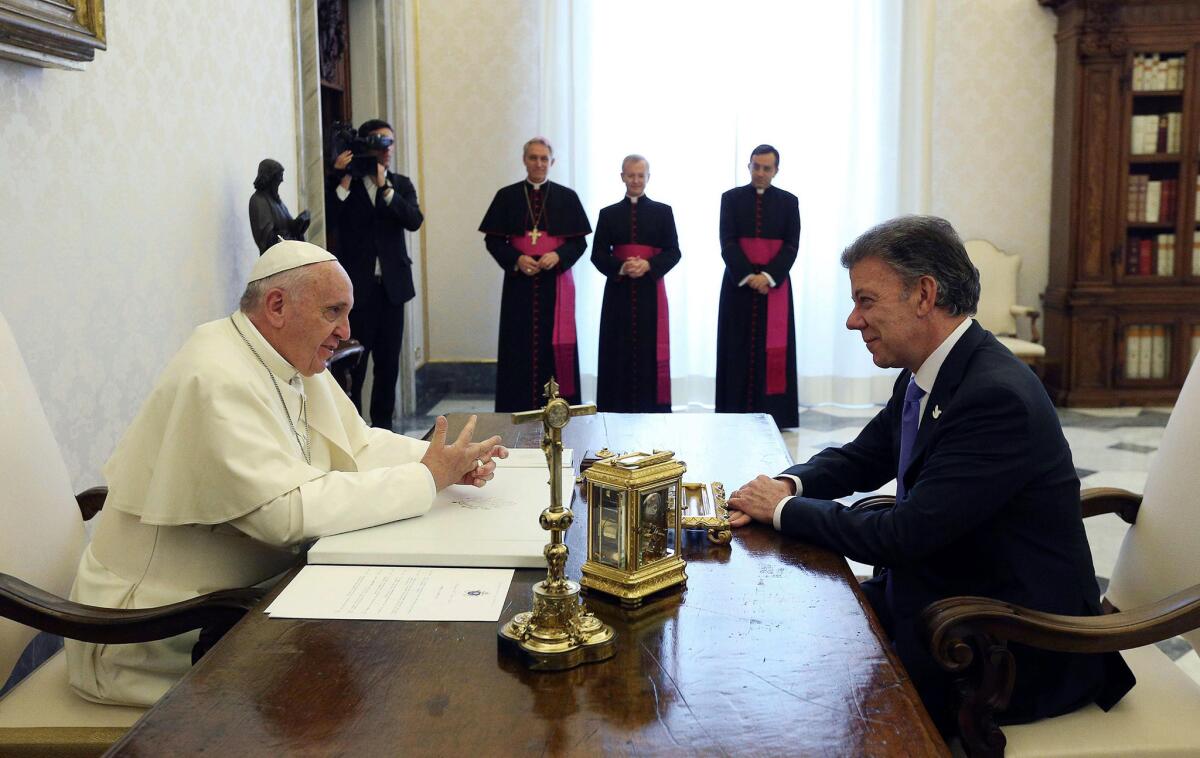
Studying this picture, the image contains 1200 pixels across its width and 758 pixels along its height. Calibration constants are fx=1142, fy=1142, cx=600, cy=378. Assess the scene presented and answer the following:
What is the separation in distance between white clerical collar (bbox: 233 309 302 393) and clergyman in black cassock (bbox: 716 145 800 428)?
467 centimetres

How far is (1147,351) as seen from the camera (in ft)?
25.3

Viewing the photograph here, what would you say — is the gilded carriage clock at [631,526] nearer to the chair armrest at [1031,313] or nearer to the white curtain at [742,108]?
the white curtain at [742,108]

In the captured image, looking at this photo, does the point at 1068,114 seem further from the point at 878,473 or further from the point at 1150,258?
the point at 878,473

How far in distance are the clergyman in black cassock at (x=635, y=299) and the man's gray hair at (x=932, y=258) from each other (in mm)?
4460

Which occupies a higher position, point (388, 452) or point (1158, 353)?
point (388, 452)

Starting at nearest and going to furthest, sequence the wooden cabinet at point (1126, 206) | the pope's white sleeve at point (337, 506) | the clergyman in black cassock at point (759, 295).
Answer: the pope's white sleeve at point (337, 506), the clergyman in black cassock at point (759, 295), the wooden cabinet at point (1126, 206)

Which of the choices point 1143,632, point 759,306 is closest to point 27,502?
point 1143,632

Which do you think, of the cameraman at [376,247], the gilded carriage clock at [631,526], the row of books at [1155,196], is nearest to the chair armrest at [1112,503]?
the gilded carriage clock at [631,526]

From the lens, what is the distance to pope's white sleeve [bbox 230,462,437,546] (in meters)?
1.91

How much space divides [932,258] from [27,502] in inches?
66.9

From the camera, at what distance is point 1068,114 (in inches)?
299

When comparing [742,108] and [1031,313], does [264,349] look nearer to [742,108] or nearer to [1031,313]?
[742,108]

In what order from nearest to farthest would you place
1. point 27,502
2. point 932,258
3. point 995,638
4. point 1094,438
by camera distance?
1. point 995,638
2. point 27,502
3. point 932,258
4. point 1094,438

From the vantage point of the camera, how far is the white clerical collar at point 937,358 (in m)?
2.16
